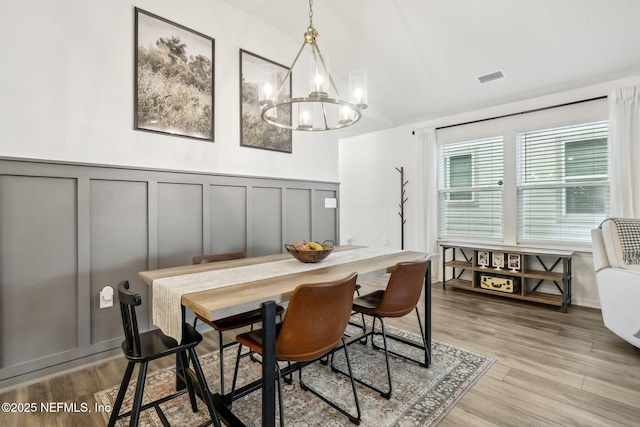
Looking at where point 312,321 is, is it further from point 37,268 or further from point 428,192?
point 428,192

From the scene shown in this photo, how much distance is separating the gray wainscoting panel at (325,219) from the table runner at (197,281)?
177cm

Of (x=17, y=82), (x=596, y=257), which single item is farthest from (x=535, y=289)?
(x=17, y=82)

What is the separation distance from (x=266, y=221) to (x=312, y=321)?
87.0 inches

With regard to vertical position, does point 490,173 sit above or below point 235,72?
below

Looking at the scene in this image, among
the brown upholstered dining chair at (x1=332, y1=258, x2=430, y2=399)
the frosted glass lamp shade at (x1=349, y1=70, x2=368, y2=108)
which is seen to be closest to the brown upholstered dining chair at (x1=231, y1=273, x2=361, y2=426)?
the brown upholstered dining chair at (x1=332, y1=258, x2=430, y2=399)

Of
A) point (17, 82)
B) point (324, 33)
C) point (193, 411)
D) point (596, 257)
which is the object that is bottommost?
point (193, 411)

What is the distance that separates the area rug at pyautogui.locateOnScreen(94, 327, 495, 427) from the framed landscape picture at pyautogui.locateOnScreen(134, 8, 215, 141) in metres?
2.01

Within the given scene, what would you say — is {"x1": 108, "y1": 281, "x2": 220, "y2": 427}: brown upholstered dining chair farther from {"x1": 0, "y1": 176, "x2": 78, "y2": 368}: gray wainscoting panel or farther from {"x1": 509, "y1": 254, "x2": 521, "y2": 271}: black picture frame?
{"x1": 509, "y1": 254, "x2": 521, "y2": 271}: black picture frame

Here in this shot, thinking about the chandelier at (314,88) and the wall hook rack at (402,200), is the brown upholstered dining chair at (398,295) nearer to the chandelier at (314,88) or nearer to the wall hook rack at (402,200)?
the chandelier at (314,88)

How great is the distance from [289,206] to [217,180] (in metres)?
0.97

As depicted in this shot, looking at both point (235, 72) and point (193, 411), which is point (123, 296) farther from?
point (235, 72)

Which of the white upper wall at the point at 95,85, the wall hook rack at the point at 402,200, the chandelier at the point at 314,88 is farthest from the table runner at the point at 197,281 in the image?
the wall hook rack at the point at 402,200

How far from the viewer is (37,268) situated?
2.12 metres

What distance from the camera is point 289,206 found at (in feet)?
12.2
